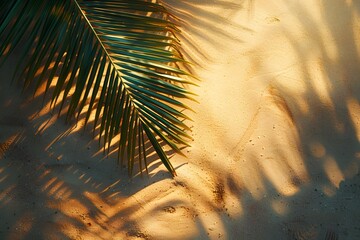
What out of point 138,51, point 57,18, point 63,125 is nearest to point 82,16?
point 57,18

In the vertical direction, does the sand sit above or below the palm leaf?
below

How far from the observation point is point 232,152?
115 inches

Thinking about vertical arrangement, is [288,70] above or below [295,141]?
above

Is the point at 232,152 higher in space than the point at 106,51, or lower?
lower

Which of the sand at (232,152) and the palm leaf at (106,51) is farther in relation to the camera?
the sand at (232,152)

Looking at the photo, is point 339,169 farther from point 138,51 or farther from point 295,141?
point 138,51

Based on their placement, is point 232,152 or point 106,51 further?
point 232,152

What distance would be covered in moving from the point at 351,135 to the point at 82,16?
1.85m

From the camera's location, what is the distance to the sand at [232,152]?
2.83 m

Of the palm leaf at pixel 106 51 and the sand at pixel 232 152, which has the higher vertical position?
the palm leaf at pixel 106 51

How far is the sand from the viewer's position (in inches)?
112

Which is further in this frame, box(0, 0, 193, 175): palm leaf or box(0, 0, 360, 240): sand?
box(0, 0, 360, 240): sand

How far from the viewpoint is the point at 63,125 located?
9.46 ft

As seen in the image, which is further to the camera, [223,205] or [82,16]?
[223,205]
